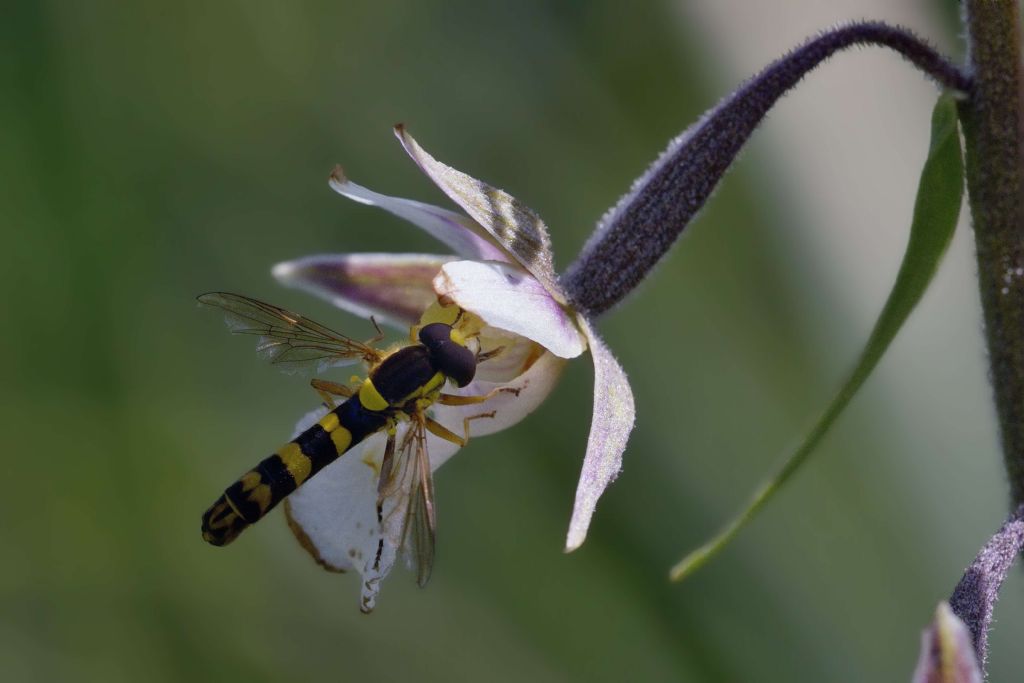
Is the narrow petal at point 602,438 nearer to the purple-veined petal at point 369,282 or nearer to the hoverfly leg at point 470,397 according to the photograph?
the hoverfly leg at point 470,397

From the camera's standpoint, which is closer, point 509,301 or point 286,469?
point 509,301

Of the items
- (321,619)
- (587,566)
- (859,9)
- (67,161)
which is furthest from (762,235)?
(67,161)

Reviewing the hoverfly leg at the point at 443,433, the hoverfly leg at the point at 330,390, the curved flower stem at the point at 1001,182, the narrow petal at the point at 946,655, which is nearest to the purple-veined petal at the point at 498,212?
the hoverfly leg at the point at 443,433

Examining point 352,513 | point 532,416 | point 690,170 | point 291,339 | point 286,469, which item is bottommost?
point 532,416

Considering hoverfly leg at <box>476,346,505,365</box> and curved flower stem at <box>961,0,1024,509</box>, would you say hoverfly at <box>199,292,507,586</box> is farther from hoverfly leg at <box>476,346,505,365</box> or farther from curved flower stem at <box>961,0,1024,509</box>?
curved flower stem at <box>961,0,1024,509</box>

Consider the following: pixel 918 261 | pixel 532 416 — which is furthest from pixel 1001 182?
pixel 532 416

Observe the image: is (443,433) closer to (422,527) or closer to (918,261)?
(422,527)
